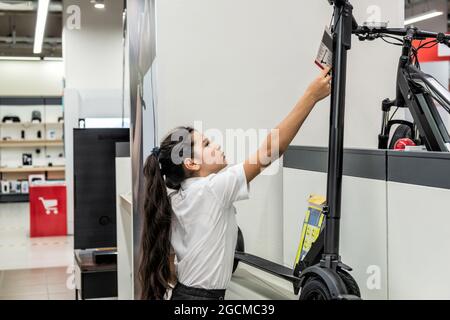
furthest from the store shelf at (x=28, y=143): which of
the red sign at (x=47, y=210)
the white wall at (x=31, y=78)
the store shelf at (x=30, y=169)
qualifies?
the red sign at (x=47, y=210)

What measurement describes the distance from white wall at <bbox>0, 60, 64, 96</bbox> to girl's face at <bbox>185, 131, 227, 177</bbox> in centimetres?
1231

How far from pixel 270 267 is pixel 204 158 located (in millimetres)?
579

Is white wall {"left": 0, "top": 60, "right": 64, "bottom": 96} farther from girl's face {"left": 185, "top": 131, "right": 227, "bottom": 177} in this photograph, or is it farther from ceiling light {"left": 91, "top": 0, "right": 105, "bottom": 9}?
girl's face {"left": 185, "top": 131, "right": 227, "bottom": 177}

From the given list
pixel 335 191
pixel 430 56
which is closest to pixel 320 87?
pixel 335 191

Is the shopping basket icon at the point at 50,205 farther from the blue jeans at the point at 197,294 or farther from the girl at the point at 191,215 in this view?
the blue jeans at the point at 197,294

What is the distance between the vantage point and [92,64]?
8.21 m

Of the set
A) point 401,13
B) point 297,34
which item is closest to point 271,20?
point 297,34

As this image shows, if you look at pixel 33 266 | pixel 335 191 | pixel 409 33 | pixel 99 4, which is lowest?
pixel 33 266

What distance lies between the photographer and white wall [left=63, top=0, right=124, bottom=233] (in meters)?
7.94

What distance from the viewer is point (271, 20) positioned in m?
2.62

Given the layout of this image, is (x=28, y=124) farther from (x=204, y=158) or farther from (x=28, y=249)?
(x=204, y=158)

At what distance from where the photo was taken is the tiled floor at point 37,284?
506cm

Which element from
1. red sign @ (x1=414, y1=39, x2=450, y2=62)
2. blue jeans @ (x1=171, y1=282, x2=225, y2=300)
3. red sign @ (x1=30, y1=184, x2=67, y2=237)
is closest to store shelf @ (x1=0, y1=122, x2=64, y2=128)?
red sign @ (x1=30, y1=184, x2=67, y2=237)
